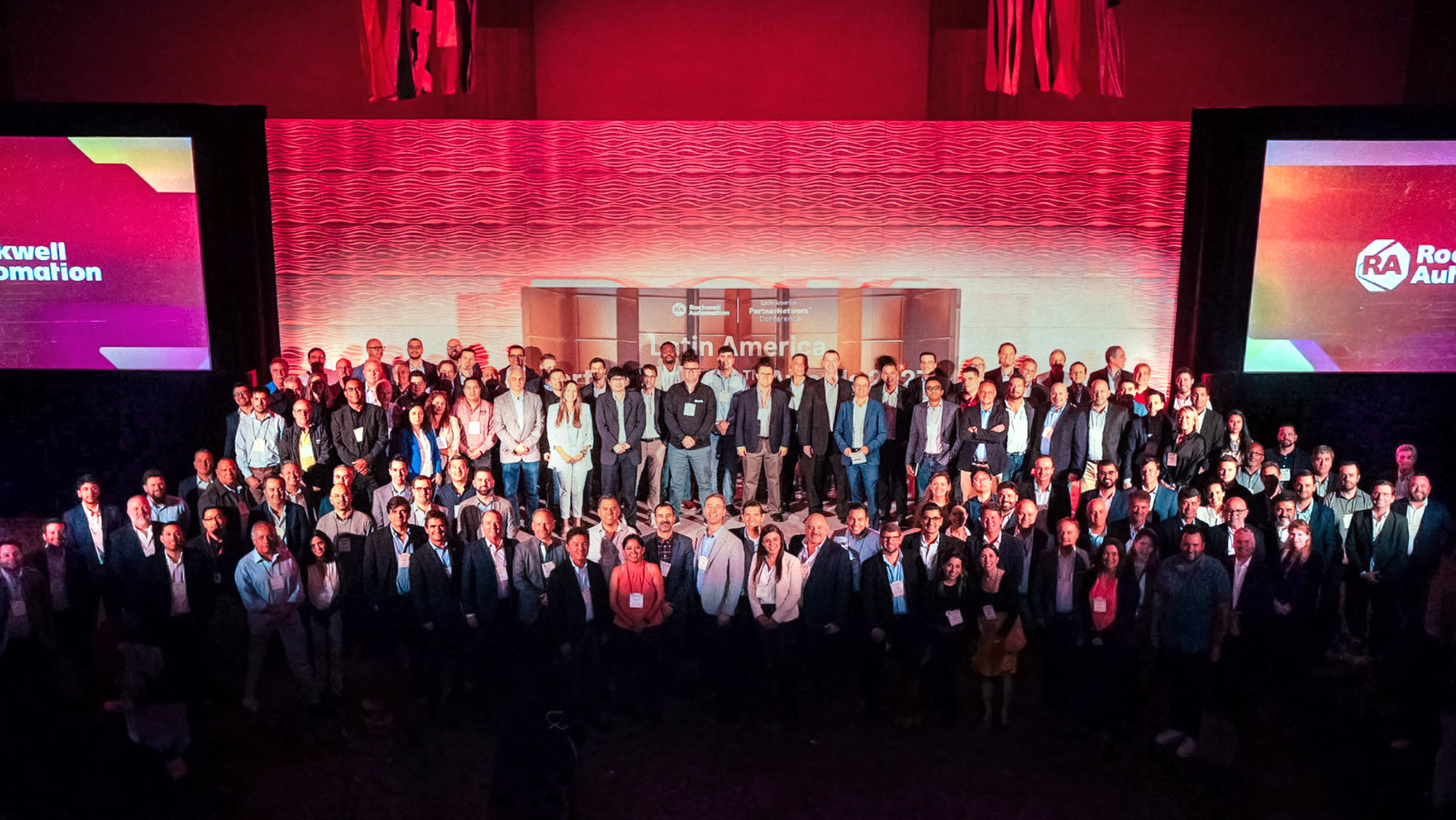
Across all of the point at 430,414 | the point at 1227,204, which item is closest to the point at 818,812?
the point at 430,414

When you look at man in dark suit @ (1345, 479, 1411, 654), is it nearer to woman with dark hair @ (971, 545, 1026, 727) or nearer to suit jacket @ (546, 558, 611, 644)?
woman with dark hair @ (971, 545, 1026, 727)

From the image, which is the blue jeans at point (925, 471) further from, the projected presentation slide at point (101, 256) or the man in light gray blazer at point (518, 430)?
the projected presentation slide at point (101, 256)

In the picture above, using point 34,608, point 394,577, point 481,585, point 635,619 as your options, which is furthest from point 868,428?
point 34,608

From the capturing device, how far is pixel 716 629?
5559 mm

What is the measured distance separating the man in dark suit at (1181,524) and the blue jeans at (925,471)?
5.67 feet

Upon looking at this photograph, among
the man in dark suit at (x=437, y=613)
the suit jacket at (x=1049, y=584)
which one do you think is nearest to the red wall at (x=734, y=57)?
the man in dark suit at (x=437, y=613)

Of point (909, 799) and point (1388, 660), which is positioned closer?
point (909, 799)

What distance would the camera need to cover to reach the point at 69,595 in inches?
222

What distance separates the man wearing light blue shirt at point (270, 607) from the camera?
5.39m

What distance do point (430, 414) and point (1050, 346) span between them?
21.1ft

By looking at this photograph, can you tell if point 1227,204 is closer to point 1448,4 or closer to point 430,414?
point 1448,4

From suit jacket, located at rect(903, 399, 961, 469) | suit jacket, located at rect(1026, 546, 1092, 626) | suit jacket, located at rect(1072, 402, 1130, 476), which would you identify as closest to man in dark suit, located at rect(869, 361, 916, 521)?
suit jacket, located at rect(903, 399, 961, 469)

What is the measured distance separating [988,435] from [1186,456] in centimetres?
147

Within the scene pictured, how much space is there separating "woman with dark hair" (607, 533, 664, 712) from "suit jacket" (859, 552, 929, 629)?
1171mm
